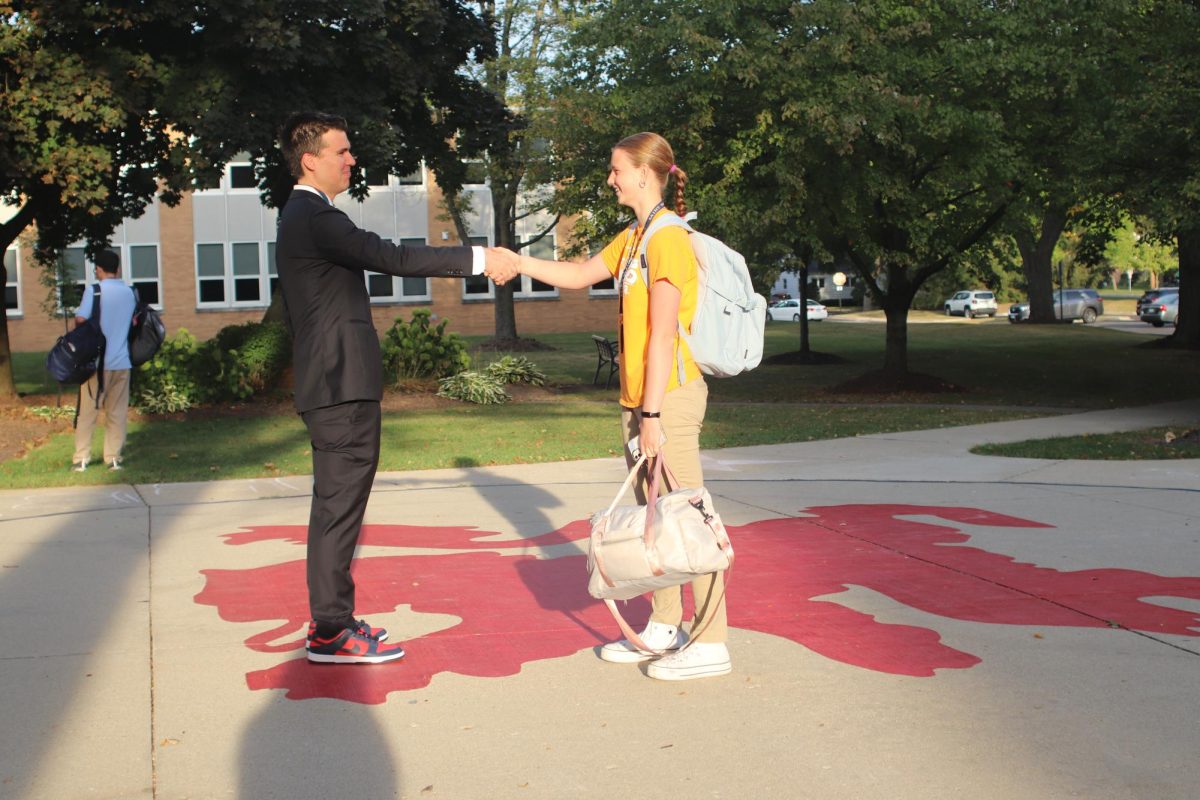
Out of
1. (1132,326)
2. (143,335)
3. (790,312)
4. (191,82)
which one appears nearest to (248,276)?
(790,312)

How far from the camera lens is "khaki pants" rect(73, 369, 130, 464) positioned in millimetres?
11625

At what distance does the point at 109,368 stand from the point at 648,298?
809cm

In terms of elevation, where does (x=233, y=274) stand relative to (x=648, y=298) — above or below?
above

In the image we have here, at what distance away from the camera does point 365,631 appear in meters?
5.22

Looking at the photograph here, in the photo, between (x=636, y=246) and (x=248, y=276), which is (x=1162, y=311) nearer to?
(x=248, y=276)

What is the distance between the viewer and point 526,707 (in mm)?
4566

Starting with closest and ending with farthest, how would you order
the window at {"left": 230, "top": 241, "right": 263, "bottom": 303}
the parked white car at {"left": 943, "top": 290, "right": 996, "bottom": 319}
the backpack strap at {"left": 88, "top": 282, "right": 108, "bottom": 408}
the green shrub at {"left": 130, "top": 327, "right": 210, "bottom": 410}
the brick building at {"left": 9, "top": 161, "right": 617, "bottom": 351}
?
the backpack strap at {"left": 88, "top": 282, "right": 108, "bottom": 408} < the green shrub at {"left": 130, "top": 327, "right": 210, "bottom": 410} < the brick building at {"left": 9, "top": 161, "right": 617, "bottom": 351} < the window at {"left": 230, "top": 241, "right": 263, "bottom": 303} < the parked white car at {"left": 943, "top": 290, "right": 996, "bottom": 319}

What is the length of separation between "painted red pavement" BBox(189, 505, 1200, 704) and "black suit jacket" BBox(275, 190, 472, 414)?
3.79ft

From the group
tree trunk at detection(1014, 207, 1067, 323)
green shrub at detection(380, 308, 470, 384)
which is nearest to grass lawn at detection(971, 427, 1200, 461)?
green shrub at detection(380, 308, 470, 384)

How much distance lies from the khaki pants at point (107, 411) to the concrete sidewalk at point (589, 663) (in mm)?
2828

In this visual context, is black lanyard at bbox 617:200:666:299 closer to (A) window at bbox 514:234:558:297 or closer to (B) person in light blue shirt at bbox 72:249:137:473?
(B) person in light blue shirt at bbox 72:249:137:473

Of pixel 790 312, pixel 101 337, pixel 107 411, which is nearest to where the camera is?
pixel 101 337

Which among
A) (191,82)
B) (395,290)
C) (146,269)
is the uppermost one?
(191,82)

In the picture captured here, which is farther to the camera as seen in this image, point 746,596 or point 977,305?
point 977,305
